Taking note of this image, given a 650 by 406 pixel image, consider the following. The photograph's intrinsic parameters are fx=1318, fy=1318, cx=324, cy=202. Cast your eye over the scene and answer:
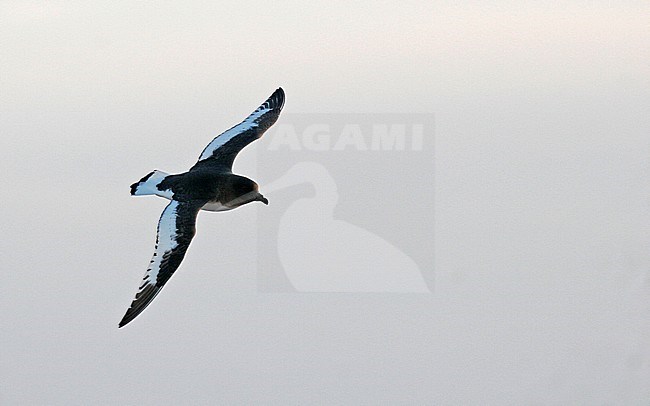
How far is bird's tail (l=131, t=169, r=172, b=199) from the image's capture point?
78.9 ft

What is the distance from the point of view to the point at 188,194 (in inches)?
939

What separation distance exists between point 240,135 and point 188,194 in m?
3.54

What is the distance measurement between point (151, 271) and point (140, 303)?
2.12 ft

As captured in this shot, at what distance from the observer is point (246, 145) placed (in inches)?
1053

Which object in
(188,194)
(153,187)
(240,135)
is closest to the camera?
(188,194)

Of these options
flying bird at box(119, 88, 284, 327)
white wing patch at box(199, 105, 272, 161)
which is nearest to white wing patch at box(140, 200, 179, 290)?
flying bird at box(119, 88, 284, 327)

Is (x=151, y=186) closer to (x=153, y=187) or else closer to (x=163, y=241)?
(x=153, y=187)

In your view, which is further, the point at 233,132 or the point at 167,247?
the point at 233,132

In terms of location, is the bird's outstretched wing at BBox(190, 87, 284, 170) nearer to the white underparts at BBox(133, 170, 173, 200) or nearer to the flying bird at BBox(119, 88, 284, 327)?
the flying bird at BBox(119, 88, 284, 327)

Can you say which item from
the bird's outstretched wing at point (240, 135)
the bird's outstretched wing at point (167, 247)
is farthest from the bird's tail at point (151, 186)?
the bird's outstretched wing at point (240, 135)

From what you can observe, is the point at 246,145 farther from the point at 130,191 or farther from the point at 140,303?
the point at 140,303

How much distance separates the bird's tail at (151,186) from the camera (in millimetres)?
24062

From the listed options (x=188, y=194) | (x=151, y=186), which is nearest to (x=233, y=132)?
(x=151, y=186)

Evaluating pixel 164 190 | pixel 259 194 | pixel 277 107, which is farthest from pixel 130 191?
pixel 277 107
